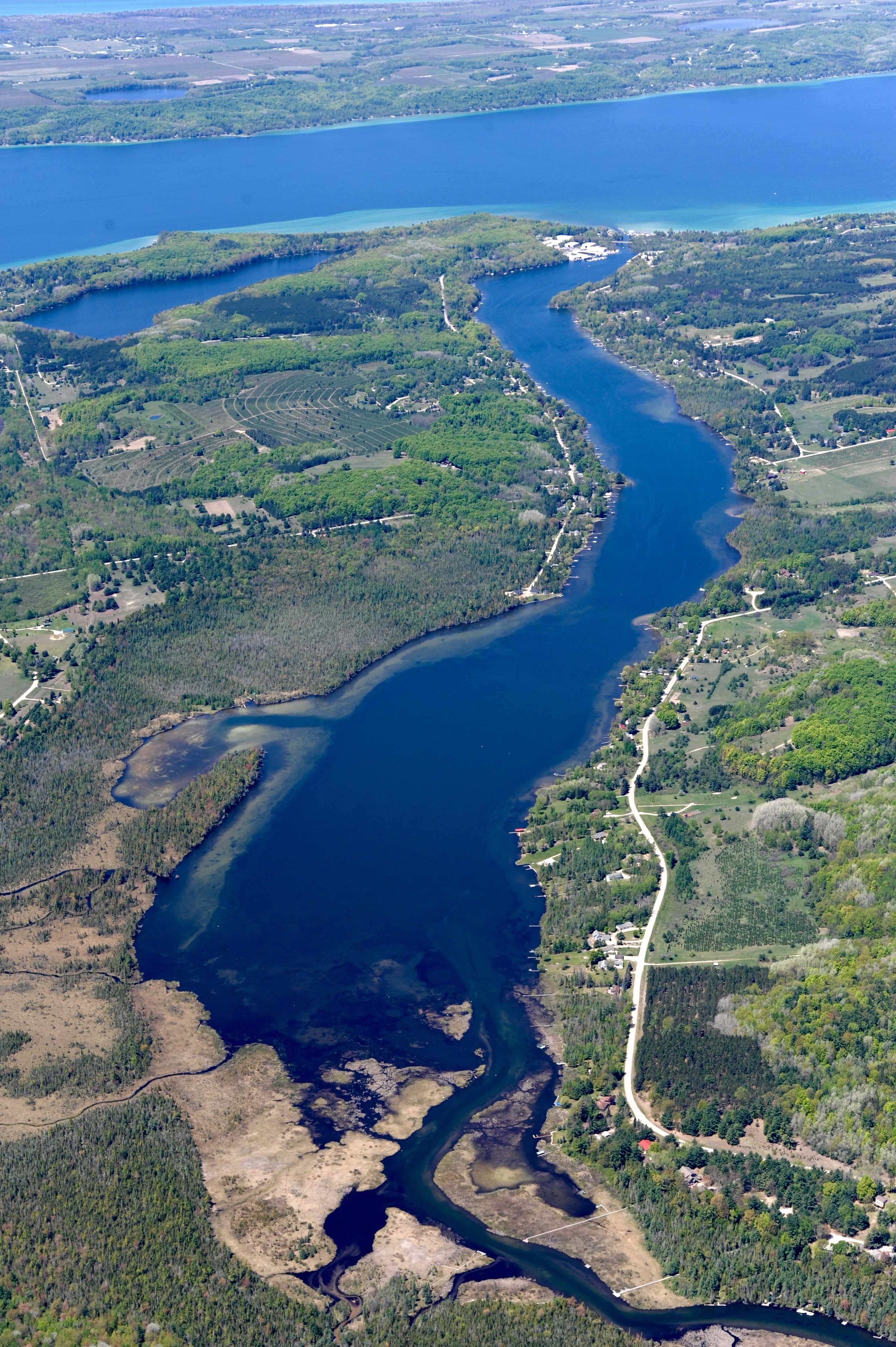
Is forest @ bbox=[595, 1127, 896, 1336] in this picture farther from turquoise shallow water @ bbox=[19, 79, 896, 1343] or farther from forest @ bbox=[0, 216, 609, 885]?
forest @ bbox=[0, 216, 609, 885]

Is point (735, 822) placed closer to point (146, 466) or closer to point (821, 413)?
point (821, 413)

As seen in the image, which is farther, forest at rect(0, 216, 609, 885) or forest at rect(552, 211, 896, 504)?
forest at rect(552, 211, 896, 504)

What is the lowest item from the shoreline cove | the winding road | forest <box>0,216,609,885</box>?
the shoreline cove

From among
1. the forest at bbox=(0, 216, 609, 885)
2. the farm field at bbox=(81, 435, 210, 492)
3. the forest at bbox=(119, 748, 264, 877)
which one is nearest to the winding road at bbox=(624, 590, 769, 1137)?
the forest at bbox=(0, 216, 609, 885)

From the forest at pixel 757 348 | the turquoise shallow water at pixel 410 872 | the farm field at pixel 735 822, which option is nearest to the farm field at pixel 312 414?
the turquoise shallow water at pixel 410 872

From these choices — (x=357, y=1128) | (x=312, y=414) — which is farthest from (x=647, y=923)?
(x=312, y=414)

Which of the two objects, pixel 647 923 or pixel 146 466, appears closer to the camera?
pixel 647 923

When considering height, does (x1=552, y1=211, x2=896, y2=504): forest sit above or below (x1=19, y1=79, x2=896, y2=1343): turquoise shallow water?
above

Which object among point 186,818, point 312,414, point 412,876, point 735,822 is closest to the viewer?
point 412,876

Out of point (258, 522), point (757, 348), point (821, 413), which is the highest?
point (757, 348)

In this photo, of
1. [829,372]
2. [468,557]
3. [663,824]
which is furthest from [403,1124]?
[829,372]
